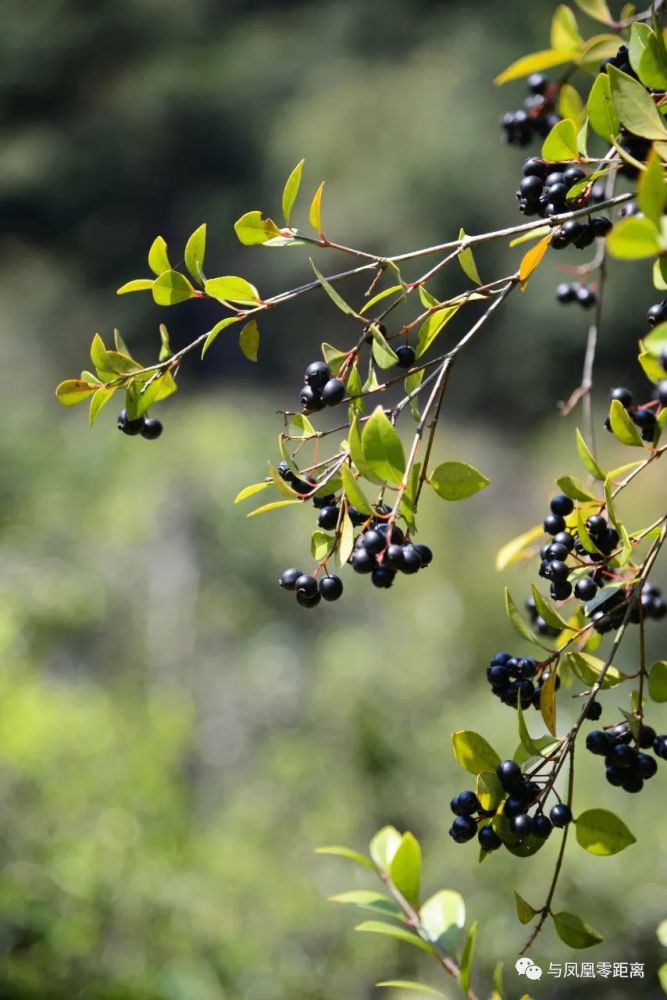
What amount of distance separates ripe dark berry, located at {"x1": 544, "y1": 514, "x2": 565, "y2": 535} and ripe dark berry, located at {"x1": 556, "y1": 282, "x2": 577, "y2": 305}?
0.44 m

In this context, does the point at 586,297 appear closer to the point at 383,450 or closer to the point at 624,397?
the point at 624,397

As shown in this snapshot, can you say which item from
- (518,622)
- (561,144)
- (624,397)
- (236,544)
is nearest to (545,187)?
(561,144)

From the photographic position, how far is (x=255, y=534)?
4500 millimetres

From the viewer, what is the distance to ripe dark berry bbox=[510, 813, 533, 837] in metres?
0.52

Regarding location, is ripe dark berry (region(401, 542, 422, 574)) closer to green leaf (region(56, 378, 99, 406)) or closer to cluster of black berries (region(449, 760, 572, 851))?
cluster of black berries (region(449, 760, 572, 851))

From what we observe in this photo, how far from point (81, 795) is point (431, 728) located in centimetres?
108

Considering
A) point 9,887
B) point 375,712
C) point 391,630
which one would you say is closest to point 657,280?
point 9,887

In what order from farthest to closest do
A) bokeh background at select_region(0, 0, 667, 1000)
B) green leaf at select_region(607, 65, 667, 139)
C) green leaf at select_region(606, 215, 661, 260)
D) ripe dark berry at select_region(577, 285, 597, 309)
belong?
bokeh background at select_region(0, 0, 667, 1000) → ripe dark berry at select_region(577, 285, 597, 309) → green leaf at select_region(607, 65, 667, 139) → green leaf at select_region(606, 215, 661, 260)

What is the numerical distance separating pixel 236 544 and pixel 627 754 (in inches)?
154

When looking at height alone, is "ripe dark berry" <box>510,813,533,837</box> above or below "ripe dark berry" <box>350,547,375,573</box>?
below

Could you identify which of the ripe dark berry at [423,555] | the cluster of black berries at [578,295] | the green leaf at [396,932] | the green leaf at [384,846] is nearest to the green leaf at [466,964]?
the green leaf at [396,932]

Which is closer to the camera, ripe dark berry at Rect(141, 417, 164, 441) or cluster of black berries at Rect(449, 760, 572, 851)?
cluster of black berries at Rect(449, 760, 572, 851)

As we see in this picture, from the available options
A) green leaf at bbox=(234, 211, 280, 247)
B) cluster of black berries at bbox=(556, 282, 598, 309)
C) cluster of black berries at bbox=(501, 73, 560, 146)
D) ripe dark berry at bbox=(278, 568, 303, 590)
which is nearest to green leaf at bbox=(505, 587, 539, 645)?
ripe dark berry at bbox=(278, 568, 303, 590)

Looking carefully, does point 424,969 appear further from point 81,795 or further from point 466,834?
point 466,834
